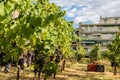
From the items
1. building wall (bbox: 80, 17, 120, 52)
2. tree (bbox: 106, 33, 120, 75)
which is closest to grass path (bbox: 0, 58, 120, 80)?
tree (bbox: 106, 33, 120, 75)

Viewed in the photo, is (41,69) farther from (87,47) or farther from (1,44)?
(87,47)

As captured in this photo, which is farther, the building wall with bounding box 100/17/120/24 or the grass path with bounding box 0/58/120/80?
the building wall with bounding box 100/17/120/24

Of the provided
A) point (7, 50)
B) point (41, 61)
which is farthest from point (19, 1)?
point (41, 61)

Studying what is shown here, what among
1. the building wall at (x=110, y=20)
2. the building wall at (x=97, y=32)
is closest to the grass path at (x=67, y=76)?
the building wall at (x=97, y=32)

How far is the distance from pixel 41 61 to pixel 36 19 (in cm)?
1424

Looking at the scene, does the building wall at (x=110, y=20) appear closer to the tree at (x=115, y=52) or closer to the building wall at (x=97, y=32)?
the building wall at (x=97, y=32)

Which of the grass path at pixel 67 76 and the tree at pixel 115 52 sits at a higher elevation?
the tree at pixel 115 52

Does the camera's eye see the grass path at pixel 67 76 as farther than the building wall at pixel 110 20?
No

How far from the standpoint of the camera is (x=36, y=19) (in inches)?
219

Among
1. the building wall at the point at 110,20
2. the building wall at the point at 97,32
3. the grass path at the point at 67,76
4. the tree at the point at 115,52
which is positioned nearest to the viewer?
the grass path at the point at 67,76

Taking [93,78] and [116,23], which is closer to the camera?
[93,78]

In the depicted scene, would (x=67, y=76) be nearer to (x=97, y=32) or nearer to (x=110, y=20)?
(x=97, y=32)

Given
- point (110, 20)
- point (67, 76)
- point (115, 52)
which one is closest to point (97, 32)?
point (110, 20)

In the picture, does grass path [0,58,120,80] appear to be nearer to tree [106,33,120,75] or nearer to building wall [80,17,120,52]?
tree [106,33,120,75]
